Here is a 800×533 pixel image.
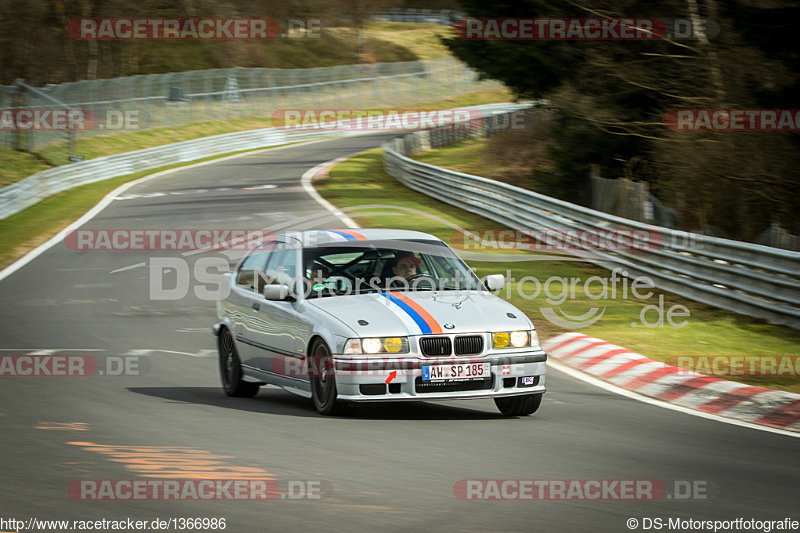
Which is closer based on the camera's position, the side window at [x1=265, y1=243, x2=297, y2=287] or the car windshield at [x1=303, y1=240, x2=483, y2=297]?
the car windshield at [x1=303, y1=240, x2=483, y2=297]

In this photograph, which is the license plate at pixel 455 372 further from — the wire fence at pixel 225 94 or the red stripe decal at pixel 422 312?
the wire fence at pixel 225 94

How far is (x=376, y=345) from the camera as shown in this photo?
877 cm

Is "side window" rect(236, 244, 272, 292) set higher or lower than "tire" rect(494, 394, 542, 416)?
higher

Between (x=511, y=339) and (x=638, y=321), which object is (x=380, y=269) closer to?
(x=511, y=339)

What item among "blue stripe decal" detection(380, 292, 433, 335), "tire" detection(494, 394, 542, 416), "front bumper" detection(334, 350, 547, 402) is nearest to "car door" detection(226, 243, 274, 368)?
"blue stripe decal" detection(380, 292, 433, 335)

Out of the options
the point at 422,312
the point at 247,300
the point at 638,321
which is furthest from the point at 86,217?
the point at 422,312

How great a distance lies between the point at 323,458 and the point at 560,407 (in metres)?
3.18

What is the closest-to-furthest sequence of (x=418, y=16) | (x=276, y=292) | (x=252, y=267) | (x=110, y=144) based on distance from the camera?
(x=276, y=292), (x=252, y=267), (x=110, y=144), (x=418, y=16)

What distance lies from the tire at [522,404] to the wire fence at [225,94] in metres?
35.7

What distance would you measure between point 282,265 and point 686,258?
9.39 meters

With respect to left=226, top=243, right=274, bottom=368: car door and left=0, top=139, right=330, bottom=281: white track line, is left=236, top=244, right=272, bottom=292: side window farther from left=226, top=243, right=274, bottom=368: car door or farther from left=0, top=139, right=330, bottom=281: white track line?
left=0, top=139, right=330, bottom=281: white track line

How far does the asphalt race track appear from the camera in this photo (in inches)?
234

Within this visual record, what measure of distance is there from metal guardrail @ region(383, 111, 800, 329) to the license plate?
24.6 ft

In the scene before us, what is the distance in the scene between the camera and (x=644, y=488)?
21.6ft
